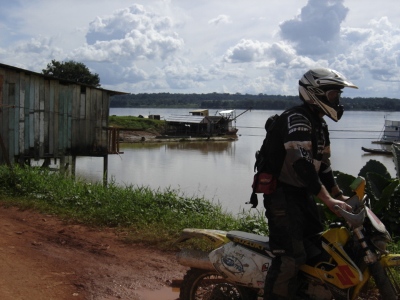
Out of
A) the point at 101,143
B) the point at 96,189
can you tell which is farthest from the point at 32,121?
the point at 96,189

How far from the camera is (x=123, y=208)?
299 inches

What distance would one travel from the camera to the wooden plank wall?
16141 mm

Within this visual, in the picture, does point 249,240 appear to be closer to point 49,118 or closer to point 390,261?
point 390,261

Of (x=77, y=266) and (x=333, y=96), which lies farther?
(x=77, y=266)

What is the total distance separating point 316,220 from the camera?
12.6 feet

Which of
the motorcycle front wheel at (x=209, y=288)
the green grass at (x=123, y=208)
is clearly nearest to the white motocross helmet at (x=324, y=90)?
the motorcycle front wheel at (x=209, y=288)

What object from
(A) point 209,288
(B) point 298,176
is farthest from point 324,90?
(A) point 209,288

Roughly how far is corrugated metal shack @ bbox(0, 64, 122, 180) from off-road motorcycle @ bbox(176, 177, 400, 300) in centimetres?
1253

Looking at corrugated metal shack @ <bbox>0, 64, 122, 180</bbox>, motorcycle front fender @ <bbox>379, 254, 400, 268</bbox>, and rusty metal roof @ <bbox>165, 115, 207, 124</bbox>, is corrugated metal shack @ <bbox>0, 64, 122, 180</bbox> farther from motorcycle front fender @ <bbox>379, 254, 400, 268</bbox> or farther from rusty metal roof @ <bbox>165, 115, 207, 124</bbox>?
rusty metal roof @ <bbox>165, 115, 207, 124</bbox>

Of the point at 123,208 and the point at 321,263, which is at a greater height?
the point at 321,263

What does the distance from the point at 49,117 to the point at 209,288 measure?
1423cm

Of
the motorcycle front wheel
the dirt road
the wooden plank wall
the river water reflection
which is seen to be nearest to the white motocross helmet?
the motorcycle front wheel

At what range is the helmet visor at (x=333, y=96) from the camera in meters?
3.73

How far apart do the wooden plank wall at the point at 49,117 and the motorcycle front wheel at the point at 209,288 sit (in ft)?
39.1
